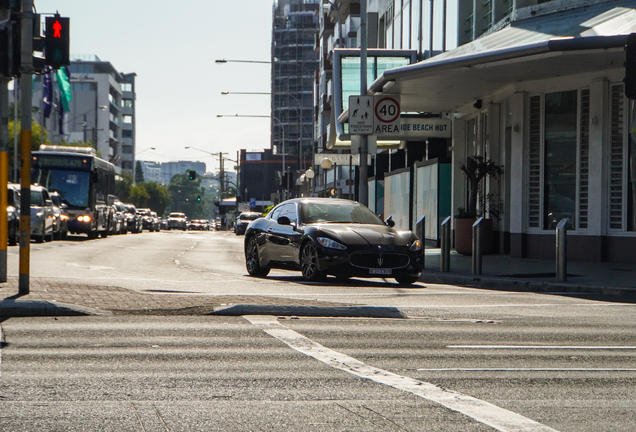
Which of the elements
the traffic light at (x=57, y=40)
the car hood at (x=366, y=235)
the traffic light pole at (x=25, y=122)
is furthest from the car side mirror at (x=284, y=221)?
the traffic light at (x=57, y=40)

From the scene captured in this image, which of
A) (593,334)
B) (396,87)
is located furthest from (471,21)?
(593,334)

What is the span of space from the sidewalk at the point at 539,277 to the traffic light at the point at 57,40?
8093 millimetres

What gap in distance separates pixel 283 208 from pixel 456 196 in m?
12.3

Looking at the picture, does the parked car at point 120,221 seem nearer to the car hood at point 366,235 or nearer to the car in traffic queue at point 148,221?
the car in traffic queue at point 148,221

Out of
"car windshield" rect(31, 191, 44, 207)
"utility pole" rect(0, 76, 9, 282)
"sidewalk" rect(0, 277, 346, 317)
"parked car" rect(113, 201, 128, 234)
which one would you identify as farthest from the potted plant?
"parked car" rect(113, 201, 128, 234)

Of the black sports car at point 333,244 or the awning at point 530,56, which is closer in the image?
the black sports car at point 333,244

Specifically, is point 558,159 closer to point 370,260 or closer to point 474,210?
point 474,210

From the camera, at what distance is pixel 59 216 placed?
116ft

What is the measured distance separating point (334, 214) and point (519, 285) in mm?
3354

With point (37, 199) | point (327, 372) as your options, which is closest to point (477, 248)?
point (327, 372)

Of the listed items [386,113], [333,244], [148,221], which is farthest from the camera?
[148,221]

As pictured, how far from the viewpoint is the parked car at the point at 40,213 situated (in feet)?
101

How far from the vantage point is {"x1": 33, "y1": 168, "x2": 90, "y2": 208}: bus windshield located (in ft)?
120

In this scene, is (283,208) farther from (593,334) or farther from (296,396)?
(296,396)
